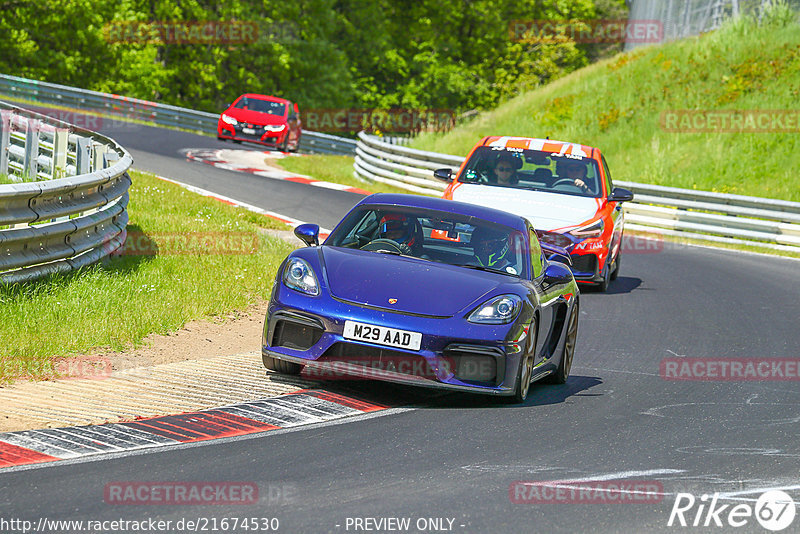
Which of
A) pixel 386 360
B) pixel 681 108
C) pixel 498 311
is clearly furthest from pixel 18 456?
pixel 681 108

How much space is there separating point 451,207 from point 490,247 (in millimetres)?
511

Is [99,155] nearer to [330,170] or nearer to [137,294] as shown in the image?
[137,294]

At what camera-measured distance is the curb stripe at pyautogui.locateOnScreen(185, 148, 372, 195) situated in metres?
25.0

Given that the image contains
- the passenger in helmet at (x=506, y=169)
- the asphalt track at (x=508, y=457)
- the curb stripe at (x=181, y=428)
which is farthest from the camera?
the passenger in helmet at (x=506, y=169)

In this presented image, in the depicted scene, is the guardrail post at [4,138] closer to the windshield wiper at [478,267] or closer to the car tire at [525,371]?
the windshield wiper at [478,267]

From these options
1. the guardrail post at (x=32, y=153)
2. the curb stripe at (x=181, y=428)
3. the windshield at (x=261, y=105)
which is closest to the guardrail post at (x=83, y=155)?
the guardrail post at (x=32, y=153)

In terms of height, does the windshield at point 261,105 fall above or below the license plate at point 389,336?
A: below

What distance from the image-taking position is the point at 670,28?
38.0m

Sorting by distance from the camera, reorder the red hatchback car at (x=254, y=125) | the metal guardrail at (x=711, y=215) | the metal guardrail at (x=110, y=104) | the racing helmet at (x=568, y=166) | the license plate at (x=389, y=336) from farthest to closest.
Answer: the metal guardrail at (x=110, y=104) < the red hatchback car at (x=254, y=125) < the metal guardrail at (x=711, y=215) < the racing helmet at (x=568, y=166) < the license plate at (x=389, y=336)

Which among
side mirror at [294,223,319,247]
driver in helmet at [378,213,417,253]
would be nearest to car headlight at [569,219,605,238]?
driver in helmet at [378,213,417,253]

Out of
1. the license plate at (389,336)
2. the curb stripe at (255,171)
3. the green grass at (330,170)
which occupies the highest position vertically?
the license plate at (389,336)

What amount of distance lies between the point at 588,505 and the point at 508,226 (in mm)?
3658

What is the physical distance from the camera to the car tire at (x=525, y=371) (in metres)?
7.60

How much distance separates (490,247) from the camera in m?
8.43
